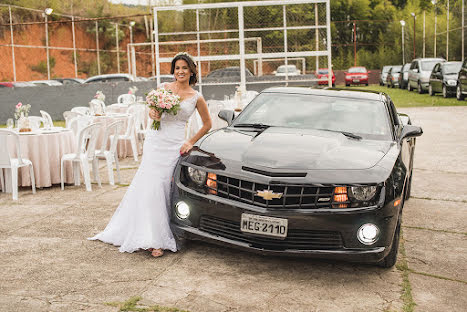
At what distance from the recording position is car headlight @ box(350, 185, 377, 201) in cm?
412

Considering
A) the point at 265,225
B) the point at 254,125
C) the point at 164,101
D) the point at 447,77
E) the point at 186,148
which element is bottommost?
the point at 265,225

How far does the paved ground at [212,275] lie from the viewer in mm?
3826

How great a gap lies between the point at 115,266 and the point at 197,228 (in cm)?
70

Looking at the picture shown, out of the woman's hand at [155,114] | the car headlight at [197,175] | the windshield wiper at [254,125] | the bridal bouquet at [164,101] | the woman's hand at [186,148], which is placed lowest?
the car headlight at [197,175]

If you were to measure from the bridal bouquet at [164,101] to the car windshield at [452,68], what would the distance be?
21.2 m

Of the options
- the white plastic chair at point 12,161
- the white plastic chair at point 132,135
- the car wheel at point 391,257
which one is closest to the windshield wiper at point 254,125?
the car wheel at point 391,257

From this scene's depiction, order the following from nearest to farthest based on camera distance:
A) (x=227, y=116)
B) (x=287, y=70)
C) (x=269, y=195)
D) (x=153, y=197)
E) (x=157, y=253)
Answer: (x=269, y=195)
(x=157, y=253)
(x=153, y=197)
(x=227, y=116)
(x=287, y=70)

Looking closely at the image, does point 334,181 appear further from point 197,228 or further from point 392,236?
point 197,228

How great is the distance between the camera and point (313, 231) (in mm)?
4133

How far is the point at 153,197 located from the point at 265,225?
119 centimetres

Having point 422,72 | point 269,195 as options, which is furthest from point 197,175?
point 422,72

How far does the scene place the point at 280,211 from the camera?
13.5 ft

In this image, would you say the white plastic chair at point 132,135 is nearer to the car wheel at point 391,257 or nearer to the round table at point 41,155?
the round table at point 41,155

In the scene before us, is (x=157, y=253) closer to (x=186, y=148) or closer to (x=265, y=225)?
(x=186, y=148)
